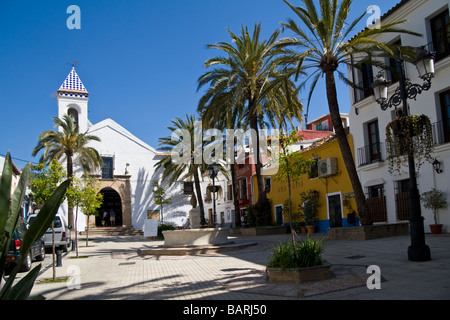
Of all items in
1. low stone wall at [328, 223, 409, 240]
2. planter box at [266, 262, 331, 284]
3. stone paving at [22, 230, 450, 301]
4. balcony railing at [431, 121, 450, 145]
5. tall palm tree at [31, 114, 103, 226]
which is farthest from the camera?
tall palm tree at [31, 114, 103, 226]

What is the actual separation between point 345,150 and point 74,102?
31842mm

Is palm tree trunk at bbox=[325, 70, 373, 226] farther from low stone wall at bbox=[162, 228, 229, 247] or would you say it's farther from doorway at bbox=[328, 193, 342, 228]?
doorway at bbox=[328, 193, 342, 228]

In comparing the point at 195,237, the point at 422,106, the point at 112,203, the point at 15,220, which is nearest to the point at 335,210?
the point at 422,106

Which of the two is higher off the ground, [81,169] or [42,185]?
[81,169]

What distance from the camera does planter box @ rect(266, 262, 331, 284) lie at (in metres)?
7.53

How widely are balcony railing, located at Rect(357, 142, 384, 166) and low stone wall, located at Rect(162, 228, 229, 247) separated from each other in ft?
28.7

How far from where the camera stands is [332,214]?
23.5 meters

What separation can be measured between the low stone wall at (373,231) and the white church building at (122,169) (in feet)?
92.8

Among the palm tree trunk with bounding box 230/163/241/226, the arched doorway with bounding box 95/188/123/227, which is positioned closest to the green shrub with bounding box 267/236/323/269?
the palm tree trunk with bounding box 230/163/241/226

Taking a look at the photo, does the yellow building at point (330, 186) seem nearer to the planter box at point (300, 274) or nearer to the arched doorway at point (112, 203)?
the planter box at point (300, 274)

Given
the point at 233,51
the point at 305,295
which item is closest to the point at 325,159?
the point at 233,51
